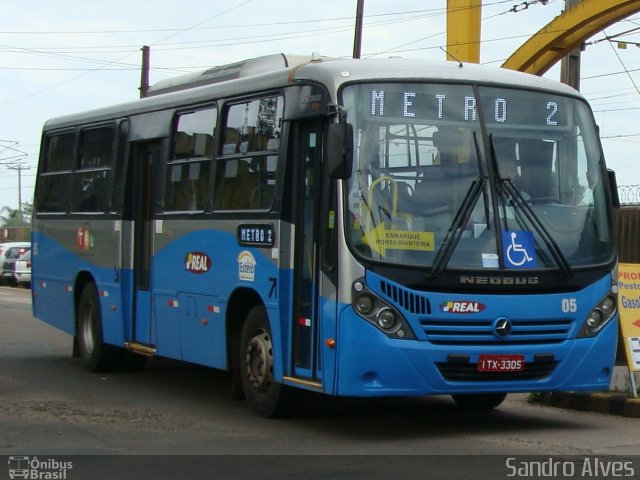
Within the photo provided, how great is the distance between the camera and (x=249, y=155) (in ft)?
37.3

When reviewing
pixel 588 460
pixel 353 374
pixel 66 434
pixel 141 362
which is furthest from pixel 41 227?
pixel 588 460

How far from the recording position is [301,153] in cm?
1055

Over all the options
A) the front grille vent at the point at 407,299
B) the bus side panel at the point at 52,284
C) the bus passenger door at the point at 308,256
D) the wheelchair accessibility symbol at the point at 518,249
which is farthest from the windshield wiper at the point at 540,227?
the bus side panel at the point at 52,284

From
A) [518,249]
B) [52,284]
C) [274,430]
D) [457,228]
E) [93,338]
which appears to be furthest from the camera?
[52,284]

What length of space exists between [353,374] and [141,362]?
6.35 meters

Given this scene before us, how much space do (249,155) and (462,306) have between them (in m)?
2.81

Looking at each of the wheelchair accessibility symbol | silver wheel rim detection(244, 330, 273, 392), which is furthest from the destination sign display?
silver wheel rim detection(244, 330, 273, 392)

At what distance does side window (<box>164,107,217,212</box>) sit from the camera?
12234 mm

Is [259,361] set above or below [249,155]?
below

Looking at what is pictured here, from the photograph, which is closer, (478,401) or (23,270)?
(478,401)

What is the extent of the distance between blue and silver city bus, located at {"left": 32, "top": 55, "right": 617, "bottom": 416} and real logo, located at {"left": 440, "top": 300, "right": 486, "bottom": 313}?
0.6 inches

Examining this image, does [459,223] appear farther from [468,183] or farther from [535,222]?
[535,222]

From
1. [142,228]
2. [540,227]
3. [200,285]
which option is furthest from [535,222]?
[142,228]

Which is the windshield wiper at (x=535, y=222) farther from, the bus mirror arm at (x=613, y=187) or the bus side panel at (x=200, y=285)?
the bus side panel at (x=200, y=285)
